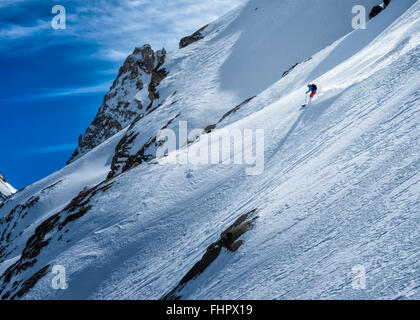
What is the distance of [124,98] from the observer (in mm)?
132000

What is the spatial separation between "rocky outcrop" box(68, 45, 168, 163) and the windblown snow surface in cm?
10354

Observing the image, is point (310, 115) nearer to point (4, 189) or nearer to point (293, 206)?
point (293, 206)

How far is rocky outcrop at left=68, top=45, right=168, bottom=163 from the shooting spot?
128 meters

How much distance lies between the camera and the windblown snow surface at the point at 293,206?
6656 millimetres

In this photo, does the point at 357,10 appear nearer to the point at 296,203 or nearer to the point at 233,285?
the point at 296,203

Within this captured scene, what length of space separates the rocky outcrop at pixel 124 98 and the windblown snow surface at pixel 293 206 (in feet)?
340

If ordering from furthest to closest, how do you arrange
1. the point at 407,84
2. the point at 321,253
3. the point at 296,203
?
the point at 407,84 < the point at 296,203 < the point at 321,253

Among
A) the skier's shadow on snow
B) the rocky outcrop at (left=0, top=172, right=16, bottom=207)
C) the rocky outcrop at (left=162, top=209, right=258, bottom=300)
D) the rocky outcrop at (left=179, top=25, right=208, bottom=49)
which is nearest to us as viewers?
the rocky outcrop at (left=162, top=209, right=258, bottom=300)

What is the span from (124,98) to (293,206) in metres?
132

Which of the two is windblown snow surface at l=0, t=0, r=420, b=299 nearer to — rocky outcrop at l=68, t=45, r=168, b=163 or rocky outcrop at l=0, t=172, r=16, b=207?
rocky outcrop at l=68, t=45, r=168, b=163

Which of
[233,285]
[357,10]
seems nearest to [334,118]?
[233,285]

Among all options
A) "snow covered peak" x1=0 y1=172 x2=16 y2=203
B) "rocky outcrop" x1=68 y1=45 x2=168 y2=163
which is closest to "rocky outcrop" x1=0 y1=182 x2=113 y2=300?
"snow covered peak" x1=0 y1=172 x2=16 y2=203

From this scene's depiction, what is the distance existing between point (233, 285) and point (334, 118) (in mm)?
9252

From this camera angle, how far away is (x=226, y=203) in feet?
45.0
